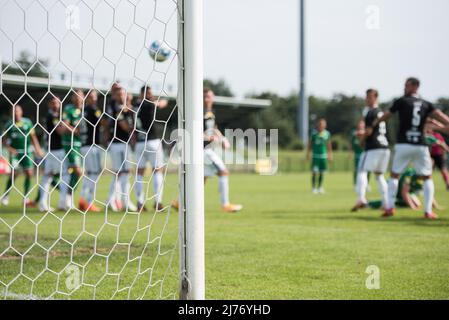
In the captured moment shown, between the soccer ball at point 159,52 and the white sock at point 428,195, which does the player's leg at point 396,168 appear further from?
the soccer ball at point 159,52

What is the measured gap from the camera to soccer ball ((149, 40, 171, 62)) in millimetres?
3671

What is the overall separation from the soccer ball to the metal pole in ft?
1.12

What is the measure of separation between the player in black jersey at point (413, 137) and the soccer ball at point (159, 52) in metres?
5.13

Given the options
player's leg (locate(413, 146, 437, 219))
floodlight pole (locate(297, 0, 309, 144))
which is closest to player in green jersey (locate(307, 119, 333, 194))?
player's leg (locate(413, 146, 437, 219))

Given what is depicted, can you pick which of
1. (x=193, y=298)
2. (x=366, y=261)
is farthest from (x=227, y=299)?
(x=366, y=261)

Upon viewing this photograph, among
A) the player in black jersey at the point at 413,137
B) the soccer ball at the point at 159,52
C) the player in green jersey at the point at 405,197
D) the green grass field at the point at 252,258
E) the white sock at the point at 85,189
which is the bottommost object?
the player in green jersey at the point at 405,197

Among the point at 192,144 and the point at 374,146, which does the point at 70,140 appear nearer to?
the point at 374,146

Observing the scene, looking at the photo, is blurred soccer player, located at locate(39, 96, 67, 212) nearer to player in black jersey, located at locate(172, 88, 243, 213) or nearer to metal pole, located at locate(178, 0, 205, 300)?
player in black jersey, located at locate(172, 88, 243, 213)

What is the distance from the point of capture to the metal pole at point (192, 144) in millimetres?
3188

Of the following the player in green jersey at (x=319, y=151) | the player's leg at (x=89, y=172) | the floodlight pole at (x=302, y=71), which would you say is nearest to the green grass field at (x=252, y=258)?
the player's leg at (x=89, y=172)

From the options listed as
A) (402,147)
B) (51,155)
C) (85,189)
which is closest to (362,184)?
(402,147)

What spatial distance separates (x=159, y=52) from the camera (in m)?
3.90
